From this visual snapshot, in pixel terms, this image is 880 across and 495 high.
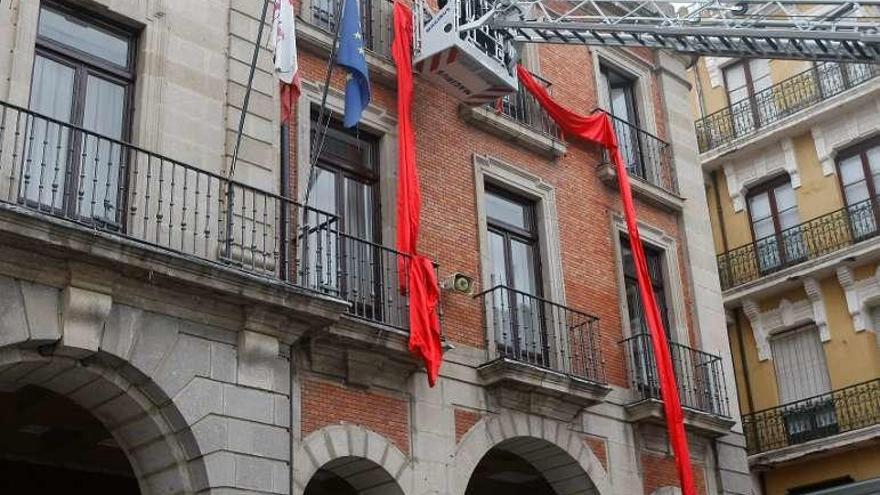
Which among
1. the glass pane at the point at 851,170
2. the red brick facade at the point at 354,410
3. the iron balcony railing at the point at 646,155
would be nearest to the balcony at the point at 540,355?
the red brick facade at the point at 354,410

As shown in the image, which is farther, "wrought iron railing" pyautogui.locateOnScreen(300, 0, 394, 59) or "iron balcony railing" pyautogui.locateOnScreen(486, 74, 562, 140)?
"iron balcony railing" pyautogui.locateOnScreen(486, 74, 562, 140)

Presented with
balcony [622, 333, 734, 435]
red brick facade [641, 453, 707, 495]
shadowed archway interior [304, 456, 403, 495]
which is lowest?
shadowed archway interior [304, 456, 403, 495]

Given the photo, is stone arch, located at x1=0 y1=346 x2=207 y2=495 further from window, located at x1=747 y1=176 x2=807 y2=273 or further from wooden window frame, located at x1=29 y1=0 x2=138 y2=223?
window, located at x1=747 y1=176 x2=807 y2=273

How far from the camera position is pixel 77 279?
1087 centimetres

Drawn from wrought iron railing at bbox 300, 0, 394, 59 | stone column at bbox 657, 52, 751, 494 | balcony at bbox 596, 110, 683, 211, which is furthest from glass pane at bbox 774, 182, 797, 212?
wrought iron railing at bbox 300, 0, 394, 59

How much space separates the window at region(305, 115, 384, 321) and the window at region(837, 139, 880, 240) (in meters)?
14.4

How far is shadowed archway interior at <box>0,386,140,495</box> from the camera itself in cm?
1343

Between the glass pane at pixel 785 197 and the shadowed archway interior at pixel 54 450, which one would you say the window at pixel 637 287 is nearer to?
the shadowed archway interior at pixel 54 450

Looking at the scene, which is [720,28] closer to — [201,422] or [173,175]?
[173,175]

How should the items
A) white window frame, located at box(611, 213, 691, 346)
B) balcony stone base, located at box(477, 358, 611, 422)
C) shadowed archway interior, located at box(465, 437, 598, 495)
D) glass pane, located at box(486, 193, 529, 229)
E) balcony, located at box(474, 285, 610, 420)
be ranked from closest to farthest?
balcony stone base, located at box(477, 358, 611, 422) → balcony, located at box(474, 285, 610, 420) → shadowed archway interior, located at box(465, 437, 598, 495) → glass pane, located at box(486, 193, 529, 229) → white window frame, located at box(611, 213, 691, 346)

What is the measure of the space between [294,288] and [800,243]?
17.5 meters

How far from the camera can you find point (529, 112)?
1822cm

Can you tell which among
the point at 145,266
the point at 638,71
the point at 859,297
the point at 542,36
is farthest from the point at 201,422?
the point at 859,297

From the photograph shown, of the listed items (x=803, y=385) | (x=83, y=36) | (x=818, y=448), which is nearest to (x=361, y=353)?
(x=83, y=36)
